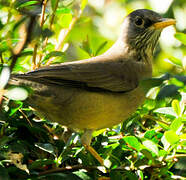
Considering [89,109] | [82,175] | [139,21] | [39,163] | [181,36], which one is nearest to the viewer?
[181,36]

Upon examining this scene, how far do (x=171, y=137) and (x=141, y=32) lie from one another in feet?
8.14

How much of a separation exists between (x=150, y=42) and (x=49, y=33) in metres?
2.96

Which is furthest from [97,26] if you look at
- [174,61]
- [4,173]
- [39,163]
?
[4,173]

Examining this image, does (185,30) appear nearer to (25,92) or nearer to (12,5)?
(25,92)

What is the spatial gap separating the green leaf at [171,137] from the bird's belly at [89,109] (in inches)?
43.0

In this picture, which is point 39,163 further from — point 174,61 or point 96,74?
point 96,74

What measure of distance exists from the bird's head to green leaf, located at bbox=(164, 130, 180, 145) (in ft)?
7.31

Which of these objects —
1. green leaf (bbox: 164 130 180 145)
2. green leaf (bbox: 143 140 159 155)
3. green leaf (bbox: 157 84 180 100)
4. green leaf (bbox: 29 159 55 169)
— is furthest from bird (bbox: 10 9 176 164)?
green leaf (bbox: 157 84 180 100)

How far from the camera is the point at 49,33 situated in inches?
70.0

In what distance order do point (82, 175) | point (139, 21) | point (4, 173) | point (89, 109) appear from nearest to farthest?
point (4, 173) → point (82, 175) → point (89, 109) → point (139, 21)

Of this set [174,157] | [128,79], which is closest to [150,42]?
[128,79]

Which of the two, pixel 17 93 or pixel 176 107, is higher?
pixel 17 93

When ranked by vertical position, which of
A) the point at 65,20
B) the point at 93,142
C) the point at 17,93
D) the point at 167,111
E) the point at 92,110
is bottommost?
the point at 93,142

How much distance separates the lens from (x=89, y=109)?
3.60 metres
